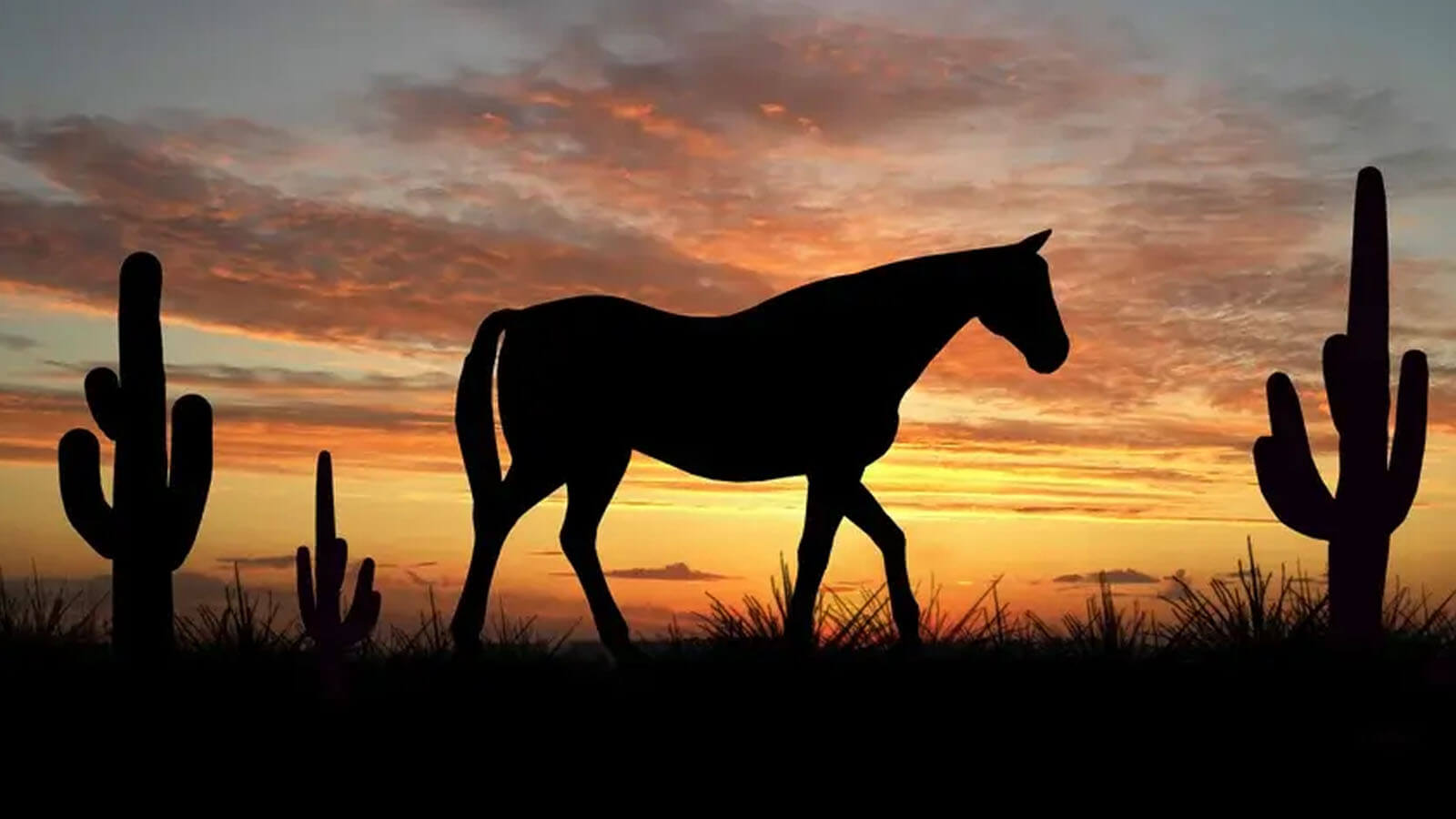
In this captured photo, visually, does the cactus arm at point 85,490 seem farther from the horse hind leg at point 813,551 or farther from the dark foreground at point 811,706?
the horse hind leg at point 813,551

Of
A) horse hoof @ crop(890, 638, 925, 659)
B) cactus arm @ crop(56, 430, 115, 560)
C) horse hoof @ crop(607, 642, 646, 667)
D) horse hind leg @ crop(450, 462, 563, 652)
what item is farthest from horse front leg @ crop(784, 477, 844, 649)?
cactus arm @ crop(56, 430, 115, 560)

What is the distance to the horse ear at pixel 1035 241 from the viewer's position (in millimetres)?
8578

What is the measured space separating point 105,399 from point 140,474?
16.0 inches

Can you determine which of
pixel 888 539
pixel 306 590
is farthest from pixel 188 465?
pixel 888 539

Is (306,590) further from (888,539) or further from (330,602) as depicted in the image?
(888,539)

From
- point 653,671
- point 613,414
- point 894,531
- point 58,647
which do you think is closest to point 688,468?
point 613,414

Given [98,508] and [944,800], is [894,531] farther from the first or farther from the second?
[98,508]

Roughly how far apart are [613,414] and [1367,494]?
363cm

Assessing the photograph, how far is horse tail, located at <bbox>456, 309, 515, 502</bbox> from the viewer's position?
8672 millimetres

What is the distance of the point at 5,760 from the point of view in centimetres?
652

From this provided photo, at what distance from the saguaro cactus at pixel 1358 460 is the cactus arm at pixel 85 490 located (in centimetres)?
513

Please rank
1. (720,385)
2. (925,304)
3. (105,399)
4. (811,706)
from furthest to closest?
(720,385) < (925,304) < (105,399) < (811,706)

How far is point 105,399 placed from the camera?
7.95 metres

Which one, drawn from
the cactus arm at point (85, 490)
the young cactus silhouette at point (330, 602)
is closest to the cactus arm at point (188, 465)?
the cactus arm at point (85, 490)
